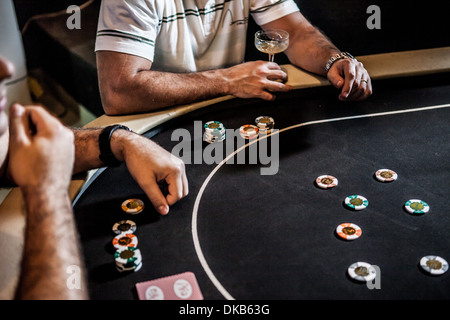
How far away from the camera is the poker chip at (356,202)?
137 cm

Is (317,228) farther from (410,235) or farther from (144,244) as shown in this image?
(144,244)

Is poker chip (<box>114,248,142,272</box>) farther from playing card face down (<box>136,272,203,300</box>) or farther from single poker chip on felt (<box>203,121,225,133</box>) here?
single poker chip on felt (<box>203,121,225,133</box>)

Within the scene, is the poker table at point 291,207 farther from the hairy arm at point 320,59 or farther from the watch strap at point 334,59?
the watch strap at point 334,59

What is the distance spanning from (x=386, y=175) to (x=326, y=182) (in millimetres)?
197

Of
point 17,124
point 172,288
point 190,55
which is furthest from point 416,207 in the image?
point 190,55

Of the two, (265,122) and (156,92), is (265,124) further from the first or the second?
(156,92)

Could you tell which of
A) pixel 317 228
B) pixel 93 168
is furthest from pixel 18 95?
pixel 317 228

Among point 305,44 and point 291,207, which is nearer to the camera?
point 291,207

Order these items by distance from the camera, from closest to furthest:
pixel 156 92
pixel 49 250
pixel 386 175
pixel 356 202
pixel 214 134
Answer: pixel 49 250 < pixel 356 202 < pixel 386 175 < pixel 214 134 < pixel 156 92

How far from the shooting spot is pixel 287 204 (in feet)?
4.58

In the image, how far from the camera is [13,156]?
42.6 inches

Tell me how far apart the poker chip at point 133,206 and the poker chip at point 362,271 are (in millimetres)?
601

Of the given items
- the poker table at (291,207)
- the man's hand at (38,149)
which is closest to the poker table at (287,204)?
the poker table at (291,207)

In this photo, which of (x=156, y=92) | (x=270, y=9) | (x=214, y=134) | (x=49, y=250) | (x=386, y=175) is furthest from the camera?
(x=270, y=9)
